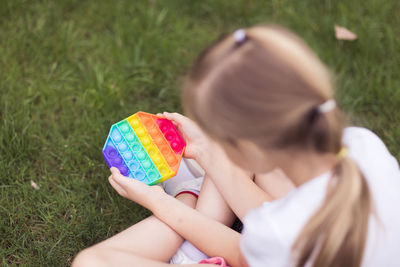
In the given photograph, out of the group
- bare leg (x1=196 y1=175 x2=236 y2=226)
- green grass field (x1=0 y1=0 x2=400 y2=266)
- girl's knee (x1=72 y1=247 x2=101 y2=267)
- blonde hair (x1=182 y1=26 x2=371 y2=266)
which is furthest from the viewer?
green grass field (x1=0 y1=0 x2=400 y2=266)

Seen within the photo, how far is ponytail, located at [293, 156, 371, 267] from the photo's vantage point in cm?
95

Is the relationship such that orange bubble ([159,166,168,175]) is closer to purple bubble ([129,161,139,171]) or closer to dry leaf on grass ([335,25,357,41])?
purple bubble ([129,161,139,171])

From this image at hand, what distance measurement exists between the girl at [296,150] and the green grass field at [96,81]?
65 centimetres

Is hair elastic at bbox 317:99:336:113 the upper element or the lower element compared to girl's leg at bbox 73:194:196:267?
upper

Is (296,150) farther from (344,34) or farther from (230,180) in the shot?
(344,34)

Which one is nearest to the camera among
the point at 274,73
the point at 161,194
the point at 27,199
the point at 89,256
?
the point at 274,73

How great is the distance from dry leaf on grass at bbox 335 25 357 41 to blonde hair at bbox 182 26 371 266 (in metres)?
1.06

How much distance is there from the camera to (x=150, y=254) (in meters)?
→ 1.28

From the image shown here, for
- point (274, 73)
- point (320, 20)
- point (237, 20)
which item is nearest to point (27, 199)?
point (274, 73)

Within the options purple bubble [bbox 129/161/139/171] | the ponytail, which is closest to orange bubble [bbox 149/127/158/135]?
purple bubble [bbox 129/161/139/171]

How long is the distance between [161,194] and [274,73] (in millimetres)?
573

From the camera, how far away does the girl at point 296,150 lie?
925 millimetres

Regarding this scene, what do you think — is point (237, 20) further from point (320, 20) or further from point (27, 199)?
point (27, 199)

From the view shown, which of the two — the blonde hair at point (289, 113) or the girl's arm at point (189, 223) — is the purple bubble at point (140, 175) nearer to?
the girl's arm at point (189, 223)
